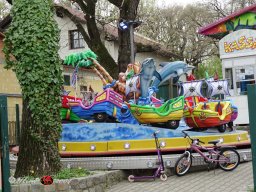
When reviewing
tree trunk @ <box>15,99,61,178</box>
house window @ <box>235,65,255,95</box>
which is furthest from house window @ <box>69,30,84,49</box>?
tree trunk @ <box>15,99,61,178</box>

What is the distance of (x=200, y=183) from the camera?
33.3 feet

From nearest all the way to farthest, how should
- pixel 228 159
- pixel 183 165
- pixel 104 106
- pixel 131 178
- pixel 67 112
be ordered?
1. pixel 131 178
2. pixel 183 165
3. pixel 228 159
4. pixel 104 106
5. pixel 67 112

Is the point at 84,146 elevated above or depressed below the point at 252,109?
below

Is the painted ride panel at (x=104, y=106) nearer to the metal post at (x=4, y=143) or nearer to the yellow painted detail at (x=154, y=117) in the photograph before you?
the yellow painted detail at (x=154, y=117)

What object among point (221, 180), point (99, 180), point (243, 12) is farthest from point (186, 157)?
point (243, 12)

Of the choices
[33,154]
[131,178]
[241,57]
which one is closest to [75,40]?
[241,57]

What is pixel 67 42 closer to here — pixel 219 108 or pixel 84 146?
pixel 219 108

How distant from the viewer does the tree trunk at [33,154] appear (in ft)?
30.2

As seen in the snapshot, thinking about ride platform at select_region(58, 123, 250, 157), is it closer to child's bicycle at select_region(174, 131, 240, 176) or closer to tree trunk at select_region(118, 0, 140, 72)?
child's bicycle at select_region(174, 131, 240, 176)

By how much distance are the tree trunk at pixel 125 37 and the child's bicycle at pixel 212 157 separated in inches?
267

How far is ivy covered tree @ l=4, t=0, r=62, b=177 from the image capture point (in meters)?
9.23

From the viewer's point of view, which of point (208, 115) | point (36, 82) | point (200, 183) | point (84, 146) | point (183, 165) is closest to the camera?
point (36, 82)

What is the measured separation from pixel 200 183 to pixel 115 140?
8.34 ft

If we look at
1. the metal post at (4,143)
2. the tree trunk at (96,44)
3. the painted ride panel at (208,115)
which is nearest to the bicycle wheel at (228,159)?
the painted ride panel at (208,115)
